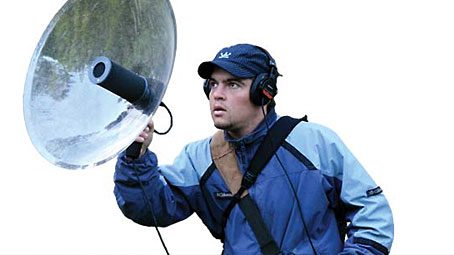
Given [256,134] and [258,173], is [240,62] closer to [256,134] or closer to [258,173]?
[256,134]

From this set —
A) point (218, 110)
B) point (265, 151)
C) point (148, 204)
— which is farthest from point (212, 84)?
point (148, 204)

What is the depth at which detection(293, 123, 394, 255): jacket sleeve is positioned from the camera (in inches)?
202

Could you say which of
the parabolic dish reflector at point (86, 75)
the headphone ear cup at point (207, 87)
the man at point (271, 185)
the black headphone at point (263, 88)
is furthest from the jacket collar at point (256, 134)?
the parabolic dish reflector at point (86, 75)

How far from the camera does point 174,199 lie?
5410 millimetres

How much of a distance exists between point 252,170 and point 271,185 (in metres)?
0.14

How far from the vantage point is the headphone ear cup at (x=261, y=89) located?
17.0ft

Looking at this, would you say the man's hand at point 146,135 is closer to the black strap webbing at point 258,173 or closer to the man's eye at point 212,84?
the man's eye at point 212,84

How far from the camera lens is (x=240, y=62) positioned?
5.21 metres

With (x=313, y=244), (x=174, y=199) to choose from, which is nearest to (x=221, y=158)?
(x=174, y=199)

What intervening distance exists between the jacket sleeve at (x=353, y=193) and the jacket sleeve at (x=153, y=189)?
708 mm

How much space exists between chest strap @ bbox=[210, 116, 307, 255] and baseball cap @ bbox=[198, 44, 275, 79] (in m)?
0.35

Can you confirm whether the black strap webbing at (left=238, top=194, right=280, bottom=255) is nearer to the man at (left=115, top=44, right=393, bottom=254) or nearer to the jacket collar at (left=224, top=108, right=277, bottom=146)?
the man at (left=115, top=44, right=393, bottom=254)

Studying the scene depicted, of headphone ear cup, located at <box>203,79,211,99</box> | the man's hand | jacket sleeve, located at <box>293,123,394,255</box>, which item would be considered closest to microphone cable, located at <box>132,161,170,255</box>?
the man's hand

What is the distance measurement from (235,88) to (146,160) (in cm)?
63
